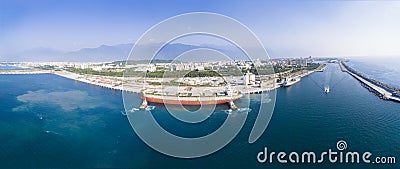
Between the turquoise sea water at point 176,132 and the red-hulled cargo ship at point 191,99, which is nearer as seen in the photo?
the turquoise sea water at point 176,132

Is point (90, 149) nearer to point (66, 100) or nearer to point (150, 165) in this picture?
point (150, 165)

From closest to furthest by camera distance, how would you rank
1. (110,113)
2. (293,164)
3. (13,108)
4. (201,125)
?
(293,164) < (201,125) < (110,113) < (13,108)

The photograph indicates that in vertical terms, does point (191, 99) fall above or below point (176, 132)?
above

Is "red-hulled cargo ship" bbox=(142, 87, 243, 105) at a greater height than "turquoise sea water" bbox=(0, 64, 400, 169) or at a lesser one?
greater

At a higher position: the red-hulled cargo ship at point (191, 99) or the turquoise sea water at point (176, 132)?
the red-hulled cargo ship at point (191, 99)

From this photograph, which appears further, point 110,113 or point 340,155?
point 110,113

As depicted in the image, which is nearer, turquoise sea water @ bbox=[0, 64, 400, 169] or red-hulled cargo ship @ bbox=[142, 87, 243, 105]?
turquoise sea water @ bbox=[0, 64, 400, 169]

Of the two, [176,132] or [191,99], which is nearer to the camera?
[176,132]

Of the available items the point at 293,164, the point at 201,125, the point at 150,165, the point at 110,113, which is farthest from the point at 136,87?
the point at 293,164
